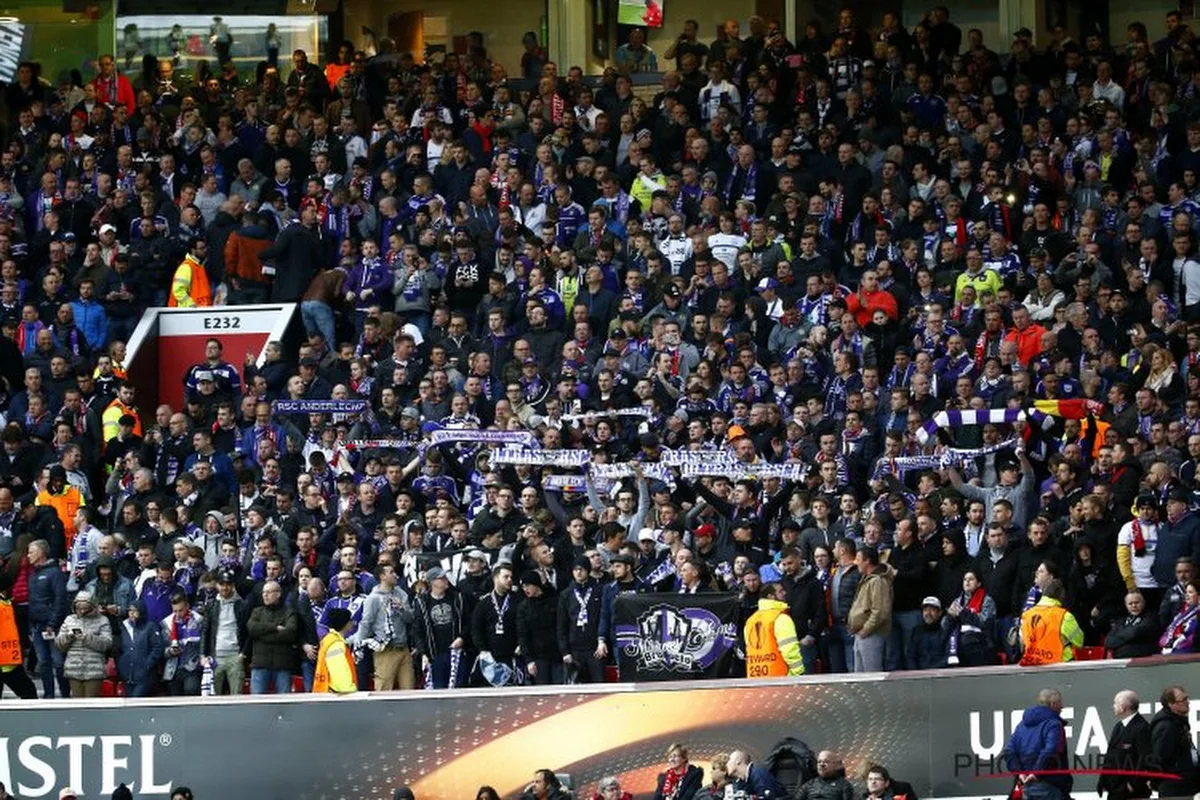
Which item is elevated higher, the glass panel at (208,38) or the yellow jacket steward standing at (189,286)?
the glass panel at (208,38)

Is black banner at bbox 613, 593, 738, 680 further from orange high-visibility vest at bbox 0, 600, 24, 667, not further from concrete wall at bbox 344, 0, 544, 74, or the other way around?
concrete wall at bbox 344, 0, 544, 74

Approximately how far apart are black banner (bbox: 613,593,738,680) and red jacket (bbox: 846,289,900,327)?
518 cm

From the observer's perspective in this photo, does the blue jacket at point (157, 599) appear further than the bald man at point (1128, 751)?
Yes

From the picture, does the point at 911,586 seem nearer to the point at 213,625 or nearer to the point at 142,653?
the point at 213,625

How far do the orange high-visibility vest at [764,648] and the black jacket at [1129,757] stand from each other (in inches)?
122

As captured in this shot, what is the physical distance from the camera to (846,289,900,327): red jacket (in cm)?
2458

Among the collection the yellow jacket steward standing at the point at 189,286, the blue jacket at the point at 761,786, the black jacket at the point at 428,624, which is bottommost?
the blue jacket at the point at 761,786

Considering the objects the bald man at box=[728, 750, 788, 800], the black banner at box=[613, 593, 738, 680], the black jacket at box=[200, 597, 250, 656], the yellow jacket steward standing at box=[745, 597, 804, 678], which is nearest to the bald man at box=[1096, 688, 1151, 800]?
the bald man at box=[728, 750, 788, 800]

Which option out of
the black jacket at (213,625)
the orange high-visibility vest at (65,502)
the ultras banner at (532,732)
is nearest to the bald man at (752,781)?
the ultras banner at (532,732)

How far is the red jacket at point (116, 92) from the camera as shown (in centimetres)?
3309

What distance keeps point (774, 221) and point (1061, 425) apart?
5118mm

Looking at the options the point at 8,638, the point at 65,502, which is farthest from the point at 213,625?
the point at 65,502

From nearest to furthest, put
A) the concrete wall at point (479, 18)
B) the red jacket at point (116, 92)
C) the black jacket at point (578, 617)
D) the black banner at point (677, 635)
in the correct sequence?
the black banner at point (677, 635)
the black jacket at point (578, 617)
the red jacket at point (116, 92)
the concrete wall at point (479, 18)

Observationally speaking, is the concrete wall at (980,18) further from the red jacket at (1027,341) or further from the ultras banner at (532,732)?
the ultras banner at (532,732)
